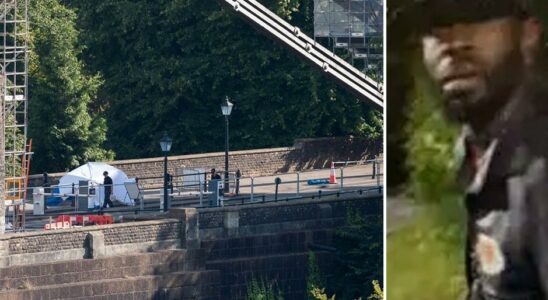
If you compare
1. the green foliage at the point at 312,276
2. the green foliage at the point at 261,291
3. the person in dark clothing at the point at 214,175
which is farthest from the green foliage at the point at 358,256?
the person in dark clothing at the point at 214,175

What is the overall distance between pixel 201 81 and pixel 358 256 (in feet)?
43.5

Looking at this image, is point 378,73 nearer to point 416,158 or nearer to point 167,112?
point 167,112

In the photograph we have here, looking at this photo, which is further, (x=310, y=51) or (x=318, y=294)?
(x=310, y=51)

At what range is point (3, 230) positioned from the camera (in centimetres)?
4338

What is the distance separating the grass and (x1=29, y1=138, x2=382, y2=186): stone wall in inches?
1661

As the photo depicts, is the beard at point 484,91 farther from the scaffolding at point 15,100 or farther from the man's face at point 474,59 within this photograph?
the scaffolding at point 15,100

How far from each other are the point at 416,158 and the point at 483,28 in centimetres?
61

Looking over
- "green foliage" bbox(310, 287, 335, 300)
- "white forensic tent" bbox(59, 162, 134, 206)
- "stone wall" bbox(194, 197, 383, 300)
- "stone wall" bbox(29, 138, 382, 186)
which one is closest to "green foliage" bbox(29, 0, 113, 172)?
"stone wall" bbox(29, 138, 382, 186)

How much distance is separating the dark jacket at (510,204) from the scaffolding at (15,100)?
124ft

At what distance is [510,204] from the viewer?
7.64 metres

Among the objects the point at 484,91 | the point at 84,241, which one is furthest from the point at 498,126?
the point at 84,241

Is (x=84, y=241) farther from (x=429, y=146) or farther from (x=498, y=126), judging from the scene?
(x=498, y=126)

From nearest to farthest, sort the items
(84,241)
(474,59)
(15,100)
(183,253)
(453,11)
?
1. (453,11)
2. (474,59)
3. (84,241)
4. (183,253)
5. (15,100)

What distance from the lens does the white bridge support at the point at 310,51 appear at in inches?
1981
